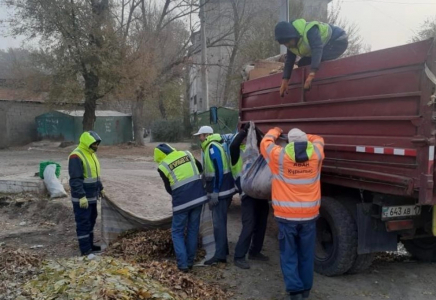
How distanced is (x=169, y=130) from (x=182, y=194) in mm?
26686

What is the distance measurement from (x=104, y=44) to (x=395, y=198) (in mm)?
16146

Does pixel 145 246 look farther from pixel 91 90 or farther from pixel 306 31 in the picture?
pixel 91 90

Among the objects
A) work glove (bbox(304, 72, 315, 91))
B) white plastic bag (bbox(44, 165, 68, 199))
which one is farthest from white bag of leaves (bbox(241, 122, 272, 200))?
white plastic bag (bbox(44, 165, 68, 199))

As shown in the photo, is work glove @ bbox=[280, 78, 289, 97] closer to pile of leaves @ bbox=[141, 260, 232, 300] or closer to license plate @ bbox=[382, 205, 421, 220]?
license plate @ bbox=[382, 205, 421, 220]

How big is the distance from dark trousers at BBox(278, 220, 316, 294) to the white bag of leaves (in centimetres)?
60

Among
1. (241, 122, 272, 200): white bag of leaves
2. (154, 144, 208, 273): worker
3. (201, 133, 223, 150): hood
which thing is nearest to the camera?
(241, 122, 272, 200): white bag of leaves

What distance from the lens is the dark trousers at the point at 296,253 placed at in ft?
12.7

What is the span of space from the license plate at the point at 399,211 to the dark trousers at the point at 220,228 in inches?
72.2

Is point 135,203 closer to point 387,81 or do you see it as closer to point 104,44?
point 387,81

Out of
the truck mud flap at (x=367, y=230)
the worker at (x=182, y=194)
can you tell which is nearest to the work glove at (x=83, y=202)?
the worker at (x=182, y=194)

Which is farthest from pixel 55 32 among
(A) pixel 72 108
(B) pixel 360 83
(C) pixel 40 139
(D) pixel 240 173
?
(B) pixel 360 83

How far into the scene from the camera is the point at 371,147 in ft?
12.7

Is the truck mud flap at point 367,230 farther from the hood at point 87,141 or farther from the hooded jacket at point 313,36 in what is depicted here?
the hood at point 87,141

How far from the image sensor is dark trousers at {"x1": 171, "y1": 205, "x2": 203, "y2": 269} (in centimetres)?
464
